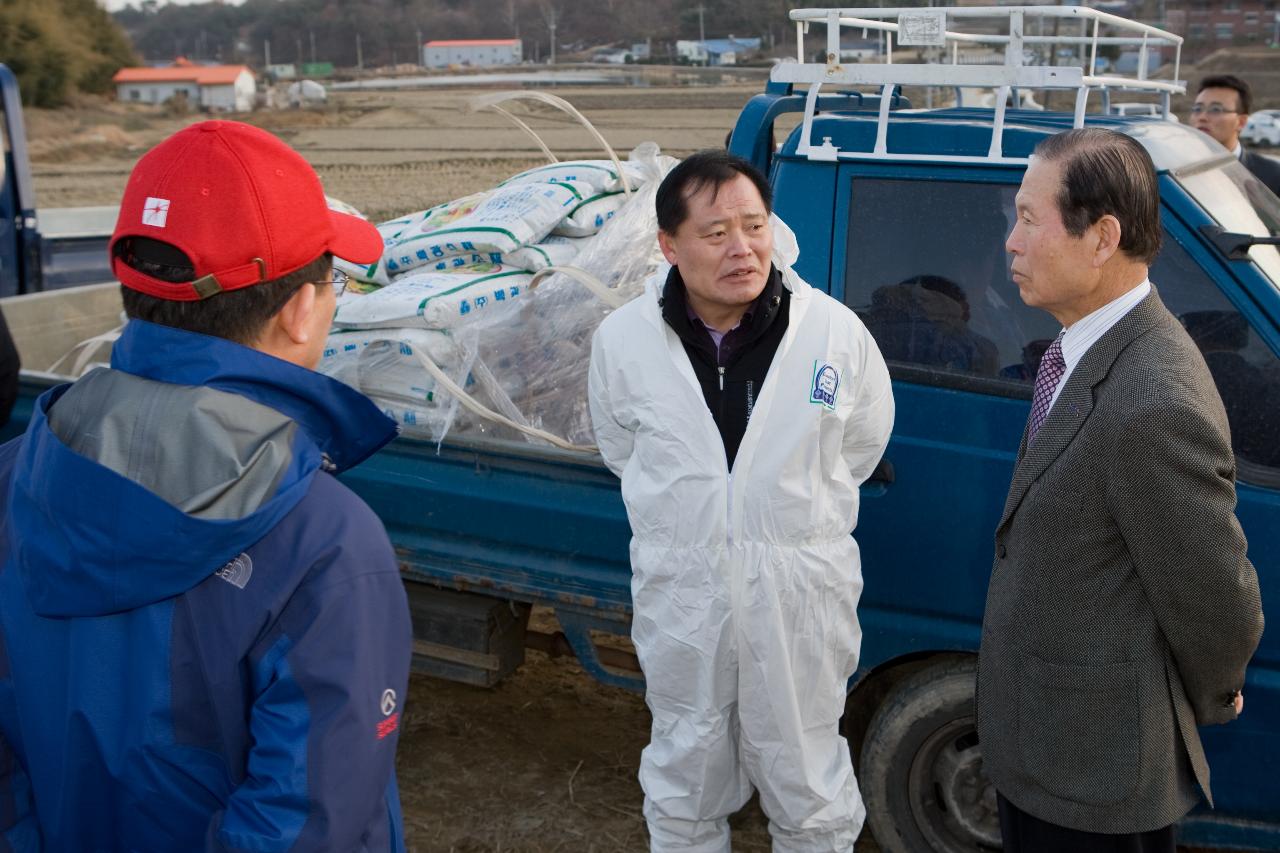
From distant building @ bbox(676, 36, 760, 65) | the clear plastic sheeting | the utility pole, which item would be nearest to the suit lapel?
the clear plastic sheeting

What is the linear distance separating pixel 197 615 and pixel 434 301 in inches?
82.2

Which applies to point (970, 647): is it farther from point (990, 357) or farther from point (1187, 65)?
point (1187, 65)

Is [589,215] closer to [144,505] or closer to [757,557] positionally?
[757,557]

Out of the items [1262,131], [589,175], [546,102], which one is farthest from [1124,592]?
[1262,131]

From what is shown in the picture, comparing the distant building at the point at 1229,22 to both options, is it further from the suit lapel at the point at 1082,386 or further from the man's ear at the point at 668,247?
the suit lapel at the point at 1082,386

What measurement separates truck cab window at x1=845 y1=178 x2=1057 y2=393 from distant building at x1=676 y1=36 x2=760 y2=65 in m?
25.1

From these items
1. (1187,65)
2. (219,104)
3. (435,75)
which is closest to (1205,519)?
(1187,65)

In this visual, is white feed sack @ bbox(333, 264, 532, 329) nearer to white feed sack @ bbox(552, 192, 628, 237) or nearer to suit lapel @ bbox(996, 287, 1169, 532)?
white feed sack @ bbox(552, 192, 628, 237)

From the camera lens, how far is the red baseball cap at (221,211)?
1393mm

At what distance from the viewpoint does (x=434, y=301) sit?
336cm

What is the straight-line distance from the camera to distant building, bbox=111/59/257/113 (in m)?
58.5

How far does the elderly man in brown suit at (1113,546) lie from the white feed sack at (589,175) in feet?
7.07

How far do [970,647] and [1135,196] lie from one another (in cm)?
131

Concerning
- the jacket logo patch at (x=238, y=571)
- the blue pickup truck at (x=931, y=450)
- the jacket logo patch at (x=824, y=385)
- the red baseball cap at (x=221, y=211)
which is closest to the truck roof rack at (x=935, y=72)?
the blue pickup truck at (x=931, y=450)
